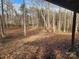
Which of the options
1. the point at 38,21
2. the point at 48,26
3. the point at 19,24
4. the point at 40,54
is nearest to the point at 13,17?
the point at 19,24

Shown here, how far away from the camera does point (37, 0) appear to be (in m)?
36.9

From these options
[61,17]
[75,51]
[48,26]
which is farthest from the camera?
[61,17]

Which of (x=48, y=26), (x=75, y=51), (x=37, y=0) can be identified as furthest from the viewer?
(x=48, y=26)

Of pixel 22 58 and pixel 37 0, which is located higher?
pixel 37 0

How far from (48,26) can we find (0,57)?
101 ft

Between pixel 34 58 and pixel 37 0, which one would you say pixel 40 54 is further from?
pixel 37 0

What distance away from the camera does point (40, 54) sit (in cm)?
1104

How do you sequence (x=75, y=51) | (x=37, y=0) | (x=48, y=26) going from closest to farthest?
(x=75, y=51), (x=37, y=0), (x=48, y=26)

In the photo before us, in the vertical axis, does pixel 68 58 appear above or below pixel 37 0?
below

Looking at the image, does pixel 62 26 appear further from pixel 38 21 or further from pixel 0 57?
pixel 0 57

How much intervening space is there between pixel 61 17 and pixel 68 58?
35.4 metres

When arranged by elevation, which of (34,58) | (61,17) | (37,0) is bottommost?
(34,58)

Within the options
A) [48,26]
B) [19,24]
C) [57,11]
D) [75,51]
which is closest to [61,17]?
[57,11]

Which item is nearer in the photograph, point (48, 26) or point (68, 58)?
point (68, 58)
